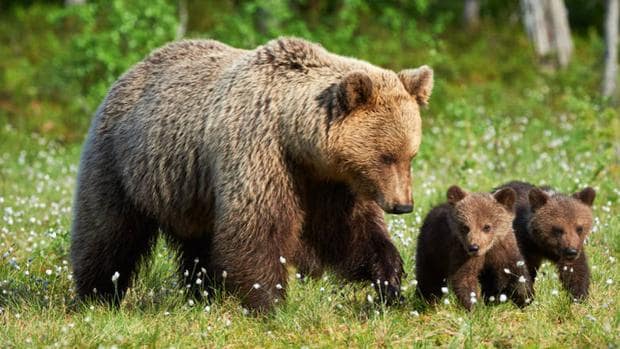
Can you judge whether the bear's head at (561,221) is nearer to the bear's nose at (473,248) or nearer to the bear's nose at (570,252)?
the bear's nose at (570,252)

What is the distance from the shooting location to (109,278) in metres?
7.37

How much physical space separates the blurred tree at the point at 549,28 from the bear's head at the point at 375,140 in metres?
16.5

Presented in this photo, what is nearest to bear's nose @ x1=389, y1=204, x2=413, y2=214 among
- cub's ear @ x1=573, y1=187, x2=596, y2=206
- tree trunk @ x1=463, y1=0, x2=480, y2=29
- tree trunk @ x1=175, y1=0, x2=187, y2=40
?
cub's ear @ x1=573, y1=187, x2=596, y2=206

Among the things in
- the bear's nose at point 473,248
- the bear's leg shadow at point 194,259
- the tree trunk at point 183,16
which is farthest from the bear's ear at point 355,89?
the tree trunk at point 183,16

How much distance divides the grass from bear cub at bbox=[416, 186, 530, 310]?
149mm

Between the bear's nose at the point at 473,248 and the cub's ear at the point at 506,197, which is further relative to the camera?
the cub's ear at the point at 506,197

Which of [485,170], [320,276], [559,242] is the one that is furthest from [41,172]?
[559,242]

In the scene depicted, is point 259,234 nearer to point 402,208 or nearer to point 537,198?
point 402,208

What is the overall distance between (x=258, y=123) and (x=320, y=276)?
1.28m

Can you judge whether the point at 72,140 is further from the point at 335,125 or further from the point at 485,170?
the point at 335,125

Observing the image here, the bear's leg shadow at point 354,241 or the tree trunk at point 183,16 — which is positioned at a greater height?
the tree trunk at point 183,16

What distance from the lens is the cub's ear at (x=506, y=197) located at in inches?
252

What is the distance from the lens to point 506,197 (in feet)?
21.1

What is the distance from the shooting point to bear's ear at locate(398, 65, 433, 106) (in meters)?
6.26
